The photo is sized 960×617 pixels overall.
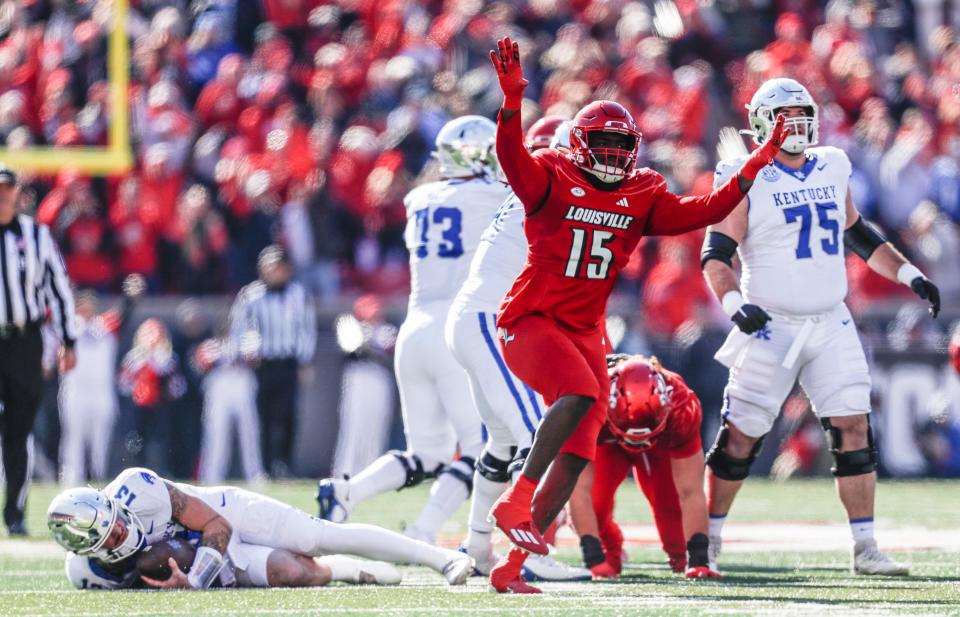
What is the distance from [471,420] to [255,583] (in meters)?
1.73

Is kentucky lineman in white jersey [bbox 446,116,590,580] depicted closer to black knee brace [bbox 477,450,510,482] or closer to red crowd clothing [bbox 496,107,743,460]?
black knee brace [bbox 477,450,510,482]

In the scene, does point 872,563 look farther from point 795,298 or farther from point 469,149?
point 469,149

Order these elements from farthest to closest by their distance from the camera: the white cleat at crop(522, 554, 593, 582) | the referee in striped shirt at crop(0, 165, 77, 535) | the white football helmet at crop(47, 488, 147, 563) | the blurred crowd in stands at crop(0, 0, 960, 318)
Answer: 1. the blurred crowd in stands at crop(0, 0, 960, 318)
2. the referee in striped shirt at crop(0, 165, 77, 535)
3. the white cleat at crop(522, 554, 593, 582)
4. the white football helmet at crop(47, 488, 147, 563)

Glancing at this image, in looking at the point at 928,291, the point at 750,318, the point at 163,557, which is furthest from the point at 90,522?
A: the point at 928,291

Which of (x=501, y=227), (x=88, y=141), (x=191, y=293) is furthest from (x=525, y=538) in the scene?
(x=88, y=141)

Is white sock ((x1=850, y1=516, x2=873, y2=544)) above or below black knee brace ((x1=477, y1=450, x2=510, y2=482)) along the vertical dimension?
below

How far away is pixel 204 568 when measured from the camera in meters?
5.91

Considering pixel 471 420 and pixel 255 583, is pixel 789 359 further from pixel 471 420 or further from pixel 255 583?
pixel 255 583

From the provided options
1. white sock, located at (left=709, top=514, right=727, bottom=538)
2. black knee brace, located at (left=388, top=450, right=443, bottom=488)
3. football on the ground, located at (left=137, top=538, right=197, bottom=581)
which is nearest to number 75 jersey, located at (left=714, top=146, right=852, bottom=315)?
white sock, located at (left=709, top=514, right=727, bottom=538)

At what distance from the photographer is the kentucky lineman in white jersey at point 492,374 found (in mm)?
6637

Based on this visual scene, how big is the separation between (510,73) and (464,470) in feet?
8.52

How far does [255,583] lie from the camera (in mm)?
6145

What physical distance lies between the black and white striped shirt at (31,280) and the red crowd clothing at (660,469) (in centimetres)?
349

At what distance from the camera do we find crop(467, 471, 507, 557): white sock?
6664 millimetres
